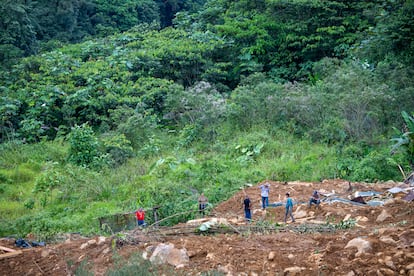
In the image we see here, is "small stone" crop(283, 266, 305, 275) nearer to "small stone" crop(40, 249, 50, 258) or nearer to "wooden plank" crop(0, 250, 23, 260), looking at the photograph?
"small stone" crop(40, 249, 50, 258)

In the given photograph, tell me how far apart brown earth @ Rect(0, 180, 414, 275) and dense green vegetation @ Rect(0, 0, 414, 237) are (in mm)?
1569

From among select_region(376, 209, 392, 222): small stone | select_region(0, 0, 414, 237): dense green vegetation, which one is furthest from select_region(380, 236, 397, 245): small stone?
select_region(0, 0, 414, 237): dense green vegetation

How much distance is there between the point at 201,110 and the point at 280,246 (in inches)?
372

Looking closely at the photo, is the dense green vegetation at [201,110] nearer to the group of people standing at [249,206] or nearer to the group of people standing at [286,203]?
the group of people standing at [249,206]

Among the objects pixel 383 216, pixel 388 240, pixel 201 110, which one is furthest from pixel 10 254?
pixel 201 110

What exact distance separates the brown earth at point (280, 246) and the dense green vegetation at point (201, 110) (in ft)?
5.15

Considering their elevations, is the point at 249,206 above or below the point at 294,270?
below

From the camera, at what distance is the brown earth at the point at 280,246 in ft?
17.7

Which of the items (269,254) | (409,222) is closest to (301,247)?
(269,254)

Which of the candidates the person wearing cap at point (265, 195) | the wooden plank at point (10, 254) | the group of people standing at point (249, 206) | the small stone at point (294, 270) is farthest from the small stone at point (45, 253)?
the person wearing cap at point (265, 195)

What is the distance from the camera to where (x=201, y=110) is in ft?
50.1

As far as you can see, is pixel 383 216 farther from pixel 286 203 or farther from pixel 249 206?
pixel 249 206

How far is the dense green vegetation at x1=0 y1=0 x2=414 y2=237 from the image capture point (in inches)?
447

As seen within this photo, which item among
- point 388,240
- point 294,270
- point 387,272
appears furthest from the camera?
point 388,240
